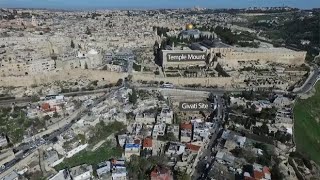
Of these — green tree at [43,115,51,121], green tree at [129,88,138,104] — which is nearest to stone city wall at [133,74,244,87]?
green tree at [129,88,138,104]

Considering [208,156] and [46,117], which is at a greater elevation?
[46,117]

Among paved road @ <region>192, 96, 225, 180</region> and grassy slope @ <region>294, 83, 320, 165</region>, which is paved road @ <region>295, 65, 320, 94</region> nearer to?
grassy slope @ <region>294, 83, 320, 165</region>

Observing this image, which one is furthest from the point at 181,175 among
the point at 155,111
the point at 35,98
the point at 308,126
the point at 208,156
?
the point at 35,98

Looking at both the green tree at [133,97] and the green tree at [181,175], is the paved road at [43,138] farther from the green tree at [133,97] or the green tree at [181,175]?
the green tree at [181,175]

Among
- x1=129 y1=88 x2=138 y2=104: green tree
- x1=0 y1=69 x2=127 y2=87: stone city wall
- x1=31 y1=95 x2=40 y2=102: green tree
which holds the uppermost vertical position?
x1=0 y1=69 x2=127 y2=87: stone city wall

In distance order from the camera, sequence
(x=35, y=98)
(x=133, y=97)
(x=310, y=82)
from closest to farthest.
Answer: (x=133, y=97)
(x=35, y=98)
(x=310, y=82)

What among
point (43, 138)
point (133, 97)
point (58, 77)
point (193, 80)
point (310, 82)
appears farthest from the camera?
point (310, 82)

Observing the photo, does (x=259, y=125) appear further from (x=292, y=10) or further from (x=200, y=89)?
(x=292, y=10)

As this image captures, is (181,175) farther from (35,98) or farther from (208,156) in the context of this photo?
(35,98)
